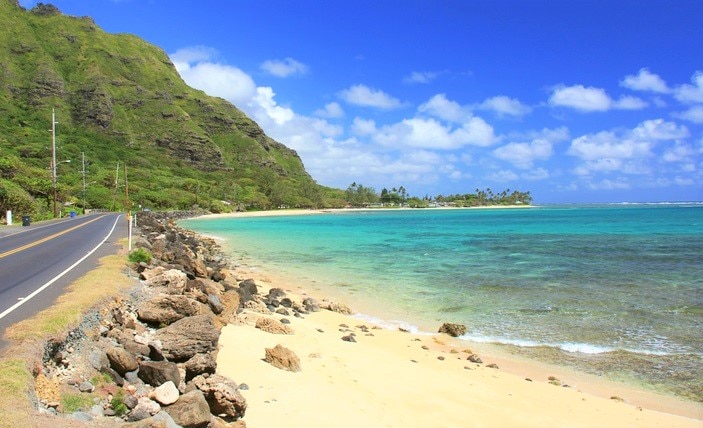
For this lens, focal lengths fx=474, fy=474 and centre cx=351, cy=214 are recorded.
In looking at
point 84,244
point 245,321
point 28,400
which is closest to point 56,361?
point 28,400

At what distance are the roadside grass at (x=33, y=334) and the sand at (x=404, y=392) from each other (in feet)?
9.68

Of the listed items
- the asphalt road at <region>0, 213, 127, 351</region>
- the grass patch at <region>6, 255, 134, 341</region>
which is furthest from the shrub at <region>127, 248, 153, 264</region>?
the grass patch at <region>6, 255, 134, 341</region>

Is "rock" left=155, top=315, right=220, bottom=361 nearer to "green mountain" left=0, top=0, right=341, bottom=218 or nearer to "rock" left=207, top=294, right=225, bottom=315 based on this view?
"rock" left=207, top=294, right=225, bottom=315

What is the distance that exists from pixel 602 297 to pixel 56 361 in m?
20.2

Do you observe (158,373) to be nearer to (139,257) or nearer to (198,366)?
(198,366)

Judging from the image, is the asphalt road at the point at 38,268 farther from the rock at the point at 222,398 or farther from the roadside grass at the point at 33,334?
the rock at the point at 222,398

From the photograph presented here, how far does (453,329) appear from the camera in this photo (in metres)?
14.9

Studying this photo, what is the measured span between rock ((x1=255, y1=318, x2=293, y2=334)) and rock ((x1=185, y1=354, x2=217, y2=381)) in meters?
4.82

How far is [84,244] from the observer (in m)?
24.4

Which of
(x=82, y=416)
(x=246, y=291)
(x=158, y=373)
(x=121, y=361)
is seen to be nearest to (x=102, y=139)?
(x=246, y=291)

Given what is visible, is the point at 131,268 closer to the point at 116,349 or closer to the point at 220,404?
the point at 116,349

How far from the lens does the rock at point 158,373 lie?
7.35 m

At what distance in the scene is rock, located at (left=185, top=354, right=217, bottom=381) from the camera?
8016 millimetres

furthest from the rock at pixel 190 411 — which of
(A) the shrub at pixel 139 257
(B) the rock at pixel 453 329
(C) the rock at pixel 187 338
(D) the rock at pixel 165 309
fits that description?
(A) the shrub at pixel 139 257
